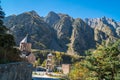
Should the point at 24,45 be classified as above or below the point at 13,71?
above

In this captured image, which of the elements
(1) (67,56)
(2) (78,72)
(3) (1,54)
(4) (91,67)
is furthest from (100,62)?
(1) (67,56)

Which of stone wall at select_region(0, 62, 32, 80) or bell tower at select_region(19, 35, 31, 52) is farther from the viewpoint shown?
bell tower at select_region(19, 35, 31, 52)

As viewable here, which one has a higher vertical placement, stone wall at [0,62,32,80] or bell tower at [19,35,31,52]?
bell tower at [19,35,31,52]

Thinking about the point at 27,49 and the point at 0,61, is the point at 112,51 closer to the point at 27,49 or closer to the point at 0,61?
the point at 0,61

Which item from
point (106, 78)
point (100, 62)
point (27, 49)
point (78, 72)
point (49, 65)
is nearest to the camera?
point (106, 78)

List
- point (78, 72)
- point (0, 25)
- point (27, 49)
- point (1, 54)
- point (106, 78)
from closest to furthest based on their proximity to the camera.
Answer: point (1, 54), point (0, 25), point (106, 78), point (78, 72), point (27, 49)

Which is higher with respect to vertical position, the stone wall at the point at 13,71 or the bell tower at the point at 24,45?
the bell tower at the point at 24,45

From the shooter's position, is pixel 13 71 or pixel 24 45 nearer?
pixel 13 71

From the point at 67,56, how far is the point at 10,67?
168691 millimetres

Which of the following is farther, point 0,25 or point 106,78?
point 106,78

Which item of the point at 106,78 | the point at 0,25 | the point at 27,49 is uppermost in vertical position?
the point at 27,49

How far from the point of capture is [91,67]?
20.4 metres

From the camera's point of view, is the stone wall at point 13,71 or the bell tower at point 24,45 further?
the bell tower at point 24,45

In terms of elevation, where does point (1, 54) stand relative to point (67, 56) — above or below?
below
